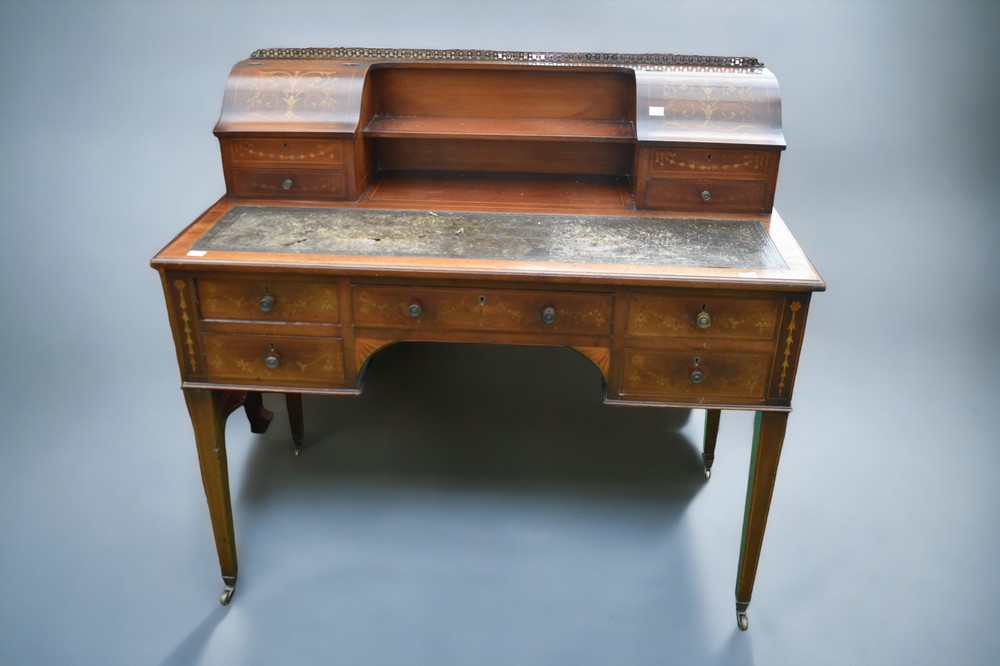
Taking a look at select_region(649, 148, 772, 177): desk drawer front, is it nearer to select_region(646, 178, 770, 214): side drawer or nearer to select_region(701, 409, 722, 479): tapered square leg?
select_region(646, 178, 770, 214): side drawer

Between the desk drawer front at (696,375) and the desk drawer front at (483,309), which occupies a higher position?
the desk drawer front at (483,309)

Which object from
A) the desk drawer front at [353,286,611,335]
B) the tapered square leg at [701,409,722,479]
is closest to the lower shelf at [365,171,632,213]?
the desk drawer front at [353,286,611,335]

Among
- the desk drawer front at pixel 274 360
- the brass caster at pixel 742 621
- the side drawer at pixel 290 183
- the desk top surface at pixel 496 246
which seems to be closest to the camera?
the desk top surface at pixel 496 246

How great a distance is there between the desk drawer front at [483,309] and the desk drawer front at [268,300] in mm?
81

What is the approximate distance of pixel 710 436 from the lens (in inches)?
119

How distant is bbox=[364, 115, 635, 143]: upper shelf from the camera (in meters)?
2.67

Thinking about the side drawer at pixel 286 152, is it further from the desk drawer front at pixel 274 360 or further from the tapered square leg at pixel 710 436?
the tapered square leg at pixel 710 436

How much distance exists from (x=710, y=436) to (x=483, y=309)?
118cm

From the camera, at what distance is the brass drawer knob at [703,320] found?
7.07 feet

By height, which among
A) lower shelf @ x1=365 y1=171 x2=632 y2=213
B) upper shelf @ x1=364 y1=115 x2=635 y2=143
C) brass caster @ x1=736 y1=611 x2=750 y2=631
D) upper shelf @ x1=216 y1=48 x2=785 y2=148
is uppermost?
upper shelf @ x1=216 y1=48 x2=785 y2=148

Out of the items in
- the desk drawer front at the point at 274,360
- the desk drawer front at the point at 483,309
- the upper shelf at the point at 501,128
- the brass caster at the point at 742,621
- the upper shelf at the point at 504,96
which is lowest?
the brass caster at the point at 742,621

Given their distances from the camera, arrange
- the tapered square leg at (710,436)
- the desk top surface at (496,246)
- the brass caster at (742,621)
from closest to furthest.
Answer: the desk top surface at (496,246), the brass caster at (742,621), the tapered square leg at (710,436)

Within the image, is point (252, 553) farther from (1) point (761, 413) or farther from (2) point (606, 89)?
(2) point (606, 89)

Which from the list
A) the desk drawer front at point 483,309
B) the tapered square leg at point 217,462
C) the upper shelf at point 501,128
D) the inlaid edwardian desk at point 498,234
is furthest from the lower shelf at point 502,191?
the tapered square leg at point 217,462
